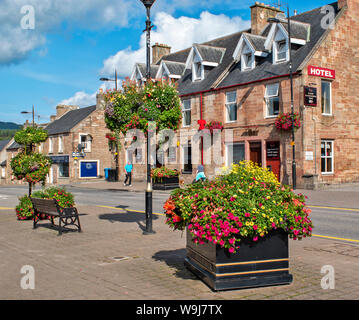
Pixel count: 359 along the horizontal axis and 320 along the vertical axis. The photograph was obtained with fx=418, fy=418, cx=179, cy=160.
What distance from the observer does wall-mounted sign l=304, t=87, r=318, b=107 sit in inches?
941

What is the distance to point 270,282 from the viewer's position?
19.4 feet

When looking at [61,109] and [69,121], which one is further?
[61,109]

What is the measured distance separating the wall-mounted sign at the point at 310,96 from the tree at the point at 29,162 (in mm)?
15408

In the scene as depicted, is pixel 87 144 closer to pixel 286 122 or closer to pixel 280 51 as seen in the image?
pixel 280 51

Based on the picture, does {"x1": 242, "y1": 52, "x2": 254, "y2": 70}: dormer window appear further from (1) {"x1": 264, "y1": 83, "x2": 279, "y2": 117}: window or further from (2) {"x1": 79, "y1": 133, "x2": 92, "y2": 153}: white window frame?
(2) {"x1": 79, "y1": 133, "x2": 92, "y2": 153}: white window frame

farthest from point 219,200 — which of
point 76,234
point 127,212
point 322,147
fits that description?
point 322,147

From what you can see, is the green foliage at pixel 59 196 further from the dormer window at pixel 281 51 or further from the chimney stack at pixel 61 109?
the chimney stack at pixel 61 109

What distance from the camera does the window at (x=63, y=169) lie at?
4791 centimetres

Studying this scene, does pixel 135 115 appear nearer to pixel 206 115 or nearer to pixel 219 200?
pixel 219 200

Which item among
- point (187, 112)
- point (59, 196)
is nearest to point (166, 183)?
point (187, 112)

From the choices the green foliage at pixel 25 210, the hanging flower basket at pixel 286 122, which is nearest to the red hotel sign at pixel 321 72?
the hanging flower basket at pixel 286 122

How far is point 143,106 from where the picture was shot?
12.1 m

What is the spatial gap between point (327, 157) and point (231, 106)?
7.35 metres

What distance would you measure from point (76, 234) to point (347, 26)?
2318 centimetres
